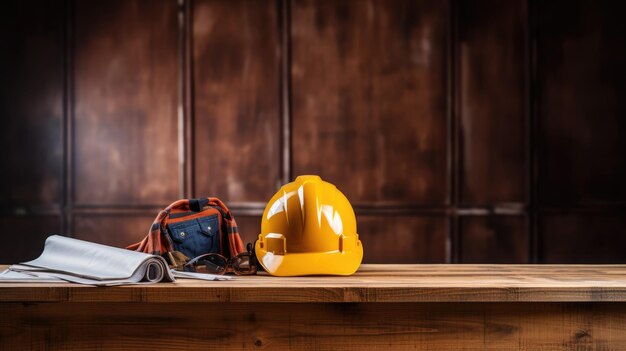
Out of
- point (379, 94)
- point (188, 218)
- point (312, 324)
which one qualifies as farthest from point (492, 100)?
point (312, 324)

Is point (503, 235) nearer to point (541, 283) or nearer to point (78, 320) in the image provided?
point (541, 283)

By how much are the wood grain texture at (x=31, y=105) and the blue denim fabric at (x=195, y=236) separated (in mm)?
3330

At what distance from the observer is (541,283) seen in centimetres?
158

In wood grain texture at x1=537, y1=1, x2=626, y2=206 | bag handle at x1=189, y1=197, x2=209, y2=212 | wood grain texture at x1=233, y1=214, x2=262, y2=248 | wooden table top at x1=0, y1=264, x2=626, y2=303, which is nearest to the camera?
wooden table top at x1=0, y1=264, x2=626, y2=303

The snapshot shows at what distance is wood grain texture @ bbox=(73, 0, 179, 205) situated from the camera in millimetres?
4887

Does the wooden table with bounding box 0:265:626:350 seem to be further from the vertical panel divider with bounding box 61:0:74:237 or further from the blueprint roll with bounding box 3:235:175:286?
the vertical panel divider with bounding box 61:0:74:237

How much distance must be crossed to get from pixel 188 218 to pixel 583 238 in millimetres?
3824

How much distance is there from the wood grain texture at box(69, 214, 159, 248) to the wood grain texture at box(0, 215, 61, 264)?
193 mm

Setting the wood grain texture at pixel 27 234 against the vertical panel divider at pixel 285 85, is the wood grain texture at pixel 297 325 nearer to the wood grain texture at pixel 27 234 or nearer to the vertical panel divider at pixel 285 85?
the vertical panel divider at pixel 285 85

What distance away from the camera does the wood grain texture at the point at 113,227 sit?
491 centimetres

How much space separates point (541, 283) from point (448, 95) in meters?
3.43

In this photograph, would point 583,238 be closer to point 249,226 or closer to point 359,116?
point 359,116

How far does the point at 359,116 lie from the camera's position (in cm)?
485

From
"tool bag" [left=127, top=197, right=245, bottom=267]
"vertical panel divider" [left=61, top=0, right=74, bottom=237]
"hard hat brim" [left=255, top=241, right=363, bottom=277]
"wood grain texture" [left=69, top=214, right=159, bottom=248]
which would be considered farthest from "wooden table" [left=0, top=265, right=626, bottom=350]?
"vertical panel divider" [left=61, top=0, right=74, bottom=237]
